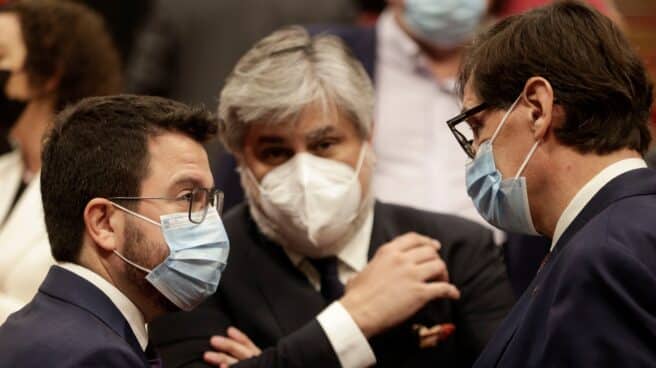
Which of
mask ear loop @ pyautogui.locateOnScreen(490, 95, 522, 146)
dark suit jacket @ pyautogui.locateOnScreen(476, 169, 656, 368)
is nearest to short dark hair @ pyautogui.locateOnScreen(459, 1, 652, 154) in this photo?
mask ear loop @ pyautogui.locateOnScreen(490, 95, 522, 146)

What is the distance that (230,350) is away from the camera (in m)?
3.04

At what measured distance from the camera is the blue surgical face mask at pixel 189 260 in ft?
9.16

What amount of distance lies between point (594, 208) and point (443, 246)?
2.91ft

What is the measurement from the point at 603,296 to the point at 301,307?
3.64 feet

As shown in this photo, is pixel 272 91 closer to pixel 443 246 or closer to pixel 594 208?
pixel 443 246

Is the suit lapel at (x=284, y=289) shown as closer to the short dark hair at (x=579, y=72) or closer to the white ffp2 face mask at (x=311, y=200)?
the white ffp2 face mask at (x=311, y=200)

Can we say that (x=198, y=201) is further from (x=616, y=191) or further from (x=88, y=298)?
(x=616, y=191)

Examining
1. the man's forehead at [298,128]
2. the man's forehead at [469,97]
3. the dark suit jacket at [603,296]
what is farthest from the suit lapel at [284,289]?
the dark suit jacket at [603,296]

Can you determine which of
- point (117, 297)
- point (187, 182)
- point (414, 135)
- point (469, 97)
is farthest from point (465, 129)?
point (414, 135)

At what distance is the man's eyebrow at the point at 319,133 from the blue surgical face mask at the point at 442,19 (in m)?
1.38

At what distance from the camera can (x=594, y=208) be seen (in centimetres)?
244

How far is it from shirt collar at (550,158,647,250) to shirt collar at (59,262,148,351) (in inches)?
36.7

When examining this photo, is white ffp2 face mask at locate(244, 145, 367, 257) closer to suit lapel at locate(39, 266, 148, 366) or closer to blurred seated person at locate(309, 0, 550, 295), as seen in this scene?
suit lapel at locate(39, 266, 148, 366)

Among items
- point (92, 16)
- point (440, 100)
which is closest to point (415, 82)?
point (440, 100)
